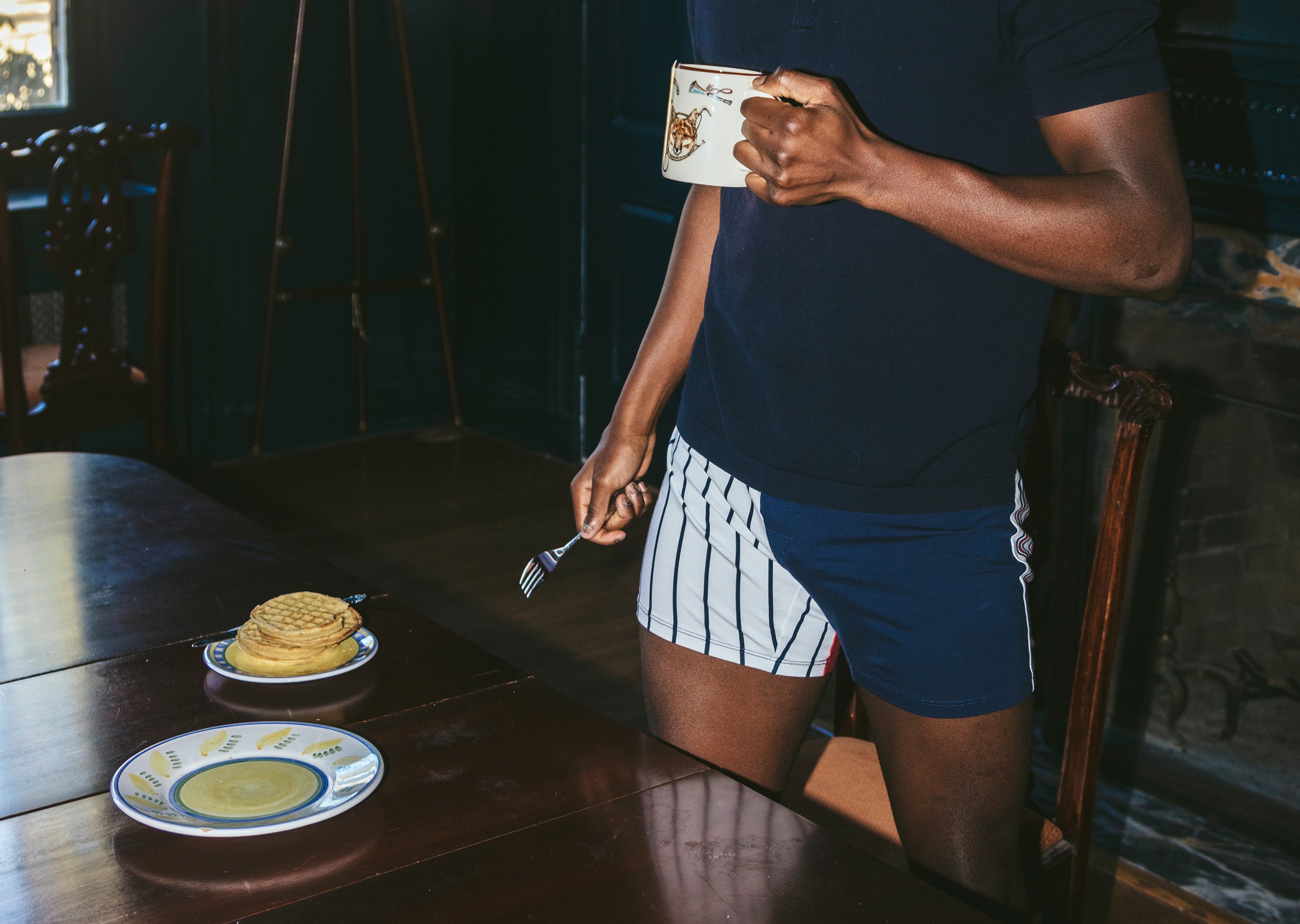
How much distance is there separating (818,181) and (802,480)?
11.1 inches

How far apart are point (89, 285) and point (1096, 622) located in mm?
2263

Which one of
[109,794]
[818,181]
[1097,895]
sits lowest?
[1097,895]

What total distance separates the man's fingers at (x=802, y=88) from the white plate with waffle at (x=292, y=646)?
1.80 feet

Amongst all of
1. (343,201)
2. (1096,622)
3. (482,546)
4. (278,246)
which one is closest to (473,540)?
(482,546)

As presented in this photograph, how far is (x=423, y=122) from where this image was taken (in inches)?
163

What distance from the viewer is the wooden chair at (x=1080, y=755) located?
1258 millimetres

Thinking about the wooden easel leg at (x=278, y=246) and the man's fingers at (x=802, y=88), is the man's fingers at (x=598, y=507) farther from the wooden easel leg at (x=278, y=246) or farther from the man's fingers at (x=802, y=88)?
the wooden easel leg at (x=278, y=246)

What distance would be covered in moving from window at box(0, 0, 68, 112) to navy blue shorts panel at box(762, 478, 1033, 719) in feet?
10.5

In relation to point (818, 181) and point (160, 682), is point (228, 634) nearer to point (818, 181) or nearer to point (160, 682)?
point (160, 682)

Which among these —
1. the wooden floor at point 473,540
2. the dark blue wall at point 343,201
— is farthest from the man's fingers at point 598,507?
the dark blue wall at point 343,201

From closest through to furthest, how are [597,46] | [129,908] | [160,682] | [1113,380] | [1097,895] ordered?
[129,908] → [160,682] → [1113,380] → [1097,895] → [597,46]

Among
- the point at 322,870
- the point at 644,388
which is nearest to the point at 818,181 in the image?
the point at 644,388

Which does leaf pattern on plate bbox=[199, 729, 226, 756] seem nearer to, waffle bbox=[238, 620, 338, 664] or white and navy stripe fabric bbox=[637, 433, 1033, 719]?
waffle bbox=[238, 620, 338, 664]

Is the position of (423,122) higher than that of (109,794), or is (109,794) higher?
(423,122)
